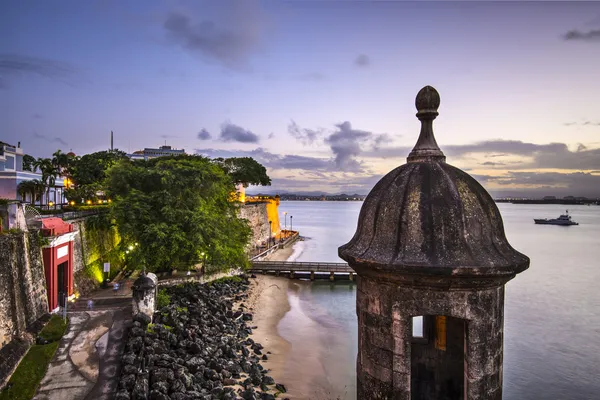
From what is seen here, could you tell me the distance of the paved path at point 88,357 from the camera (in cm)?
1062

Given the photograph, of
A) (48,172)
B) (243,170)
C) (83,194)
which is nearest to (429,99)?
(83,194)

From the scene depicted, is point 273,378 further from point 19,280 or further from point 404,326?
point 404,326

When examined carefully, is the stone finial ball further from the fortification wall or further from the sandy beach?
the fortification wall

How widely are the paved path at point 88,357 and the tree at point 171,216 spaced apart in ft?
17.5

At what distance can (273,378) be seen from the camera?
52.9 ft

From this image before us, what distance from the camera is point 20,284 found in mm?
13547

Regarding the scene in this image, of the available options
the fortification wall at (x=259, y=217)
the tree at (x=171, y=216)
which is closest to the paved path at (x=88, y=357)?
the tree at (x=171, y=216)

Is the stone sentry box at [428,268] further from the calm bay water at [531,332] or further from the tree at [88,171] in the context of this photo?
the tree at [88,171]

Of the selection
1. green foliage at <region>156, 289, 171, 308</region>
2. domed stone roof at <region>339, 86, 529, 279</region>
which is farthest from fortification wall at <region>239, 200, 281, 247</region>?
domed stone roof at <region>339, 86, 529, 279</region>

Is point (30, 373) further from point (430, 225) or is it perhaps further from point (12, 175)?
point (12, 175)

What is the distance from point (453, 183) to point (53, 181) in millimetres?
42716

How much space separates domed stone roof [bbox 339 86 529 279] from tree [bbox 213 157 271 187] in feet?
163

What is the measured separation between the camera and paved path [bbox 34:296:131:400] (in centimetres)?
1062

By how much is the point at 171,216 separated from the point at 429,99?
19.8 meters
